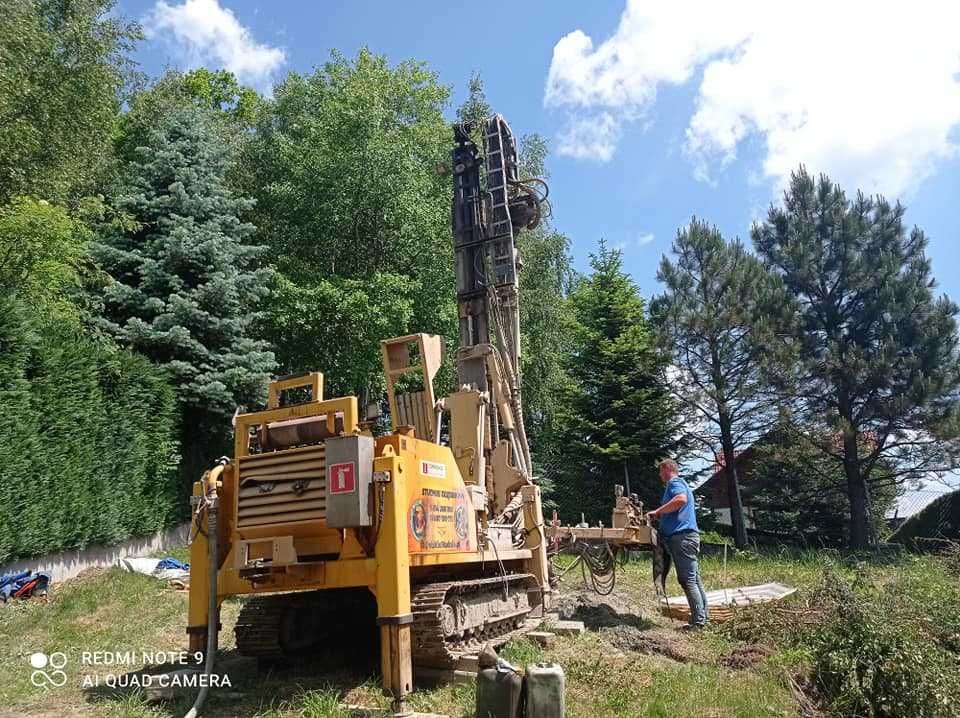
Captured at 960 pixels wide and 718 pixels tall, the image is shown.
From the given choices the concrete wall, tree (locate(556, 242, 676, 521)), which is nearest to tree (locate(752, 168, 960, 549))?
tree (locate(556, 242, 676, 521))

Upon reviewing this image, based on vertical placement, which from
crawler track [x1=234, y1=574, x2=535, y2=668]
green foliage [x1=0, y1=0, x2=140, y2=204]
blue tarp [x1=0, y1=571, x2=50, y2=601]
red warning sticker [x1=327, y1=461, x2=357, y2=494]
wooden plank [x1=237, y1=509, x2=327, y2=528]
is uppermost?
green foliage [x1=0, y1=0, x2=140, y2=204]

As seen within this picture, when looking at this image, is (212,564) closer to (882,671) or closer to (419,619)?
(419,619)

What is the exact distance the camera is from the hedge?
10969 millimetres

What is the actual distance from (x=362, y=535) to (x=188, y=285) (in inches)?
470

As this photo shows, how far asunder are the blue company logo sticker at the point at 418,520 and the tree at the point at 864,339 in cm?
1712

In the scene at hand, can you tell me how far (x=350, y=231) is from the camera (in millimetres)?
21625

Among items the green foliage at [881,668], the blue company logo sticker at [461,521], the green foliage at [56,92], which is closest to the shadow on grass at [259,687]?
the blue company logo sticker at [461,521]

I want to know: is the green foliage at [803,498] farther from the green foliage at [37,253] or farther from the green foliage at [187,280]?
the green foliage at [37,253]

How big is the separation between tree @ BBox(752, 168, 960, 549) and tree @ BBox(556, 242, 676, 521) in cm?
368

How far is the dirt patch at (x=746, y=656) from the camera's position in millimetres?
6774

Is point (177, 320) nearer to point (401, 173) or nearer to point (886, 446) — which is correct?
point (401, 173)

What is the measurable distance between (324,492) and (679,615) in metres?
5.41

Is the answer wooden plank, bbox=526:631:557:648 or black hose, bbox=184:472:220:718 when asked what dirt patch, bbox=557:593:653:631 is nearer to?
wooden plank, bbox=526:631:557:648

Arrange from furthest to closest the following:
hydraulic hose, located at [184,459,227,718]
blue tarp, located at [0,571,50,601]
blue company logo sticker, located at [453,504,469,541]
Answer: blue tarp, located at [0,571,50,601] → blue company logo sticker, located at [453,504,469,541] → hydraulic hose, located at [184,459,227,718]
